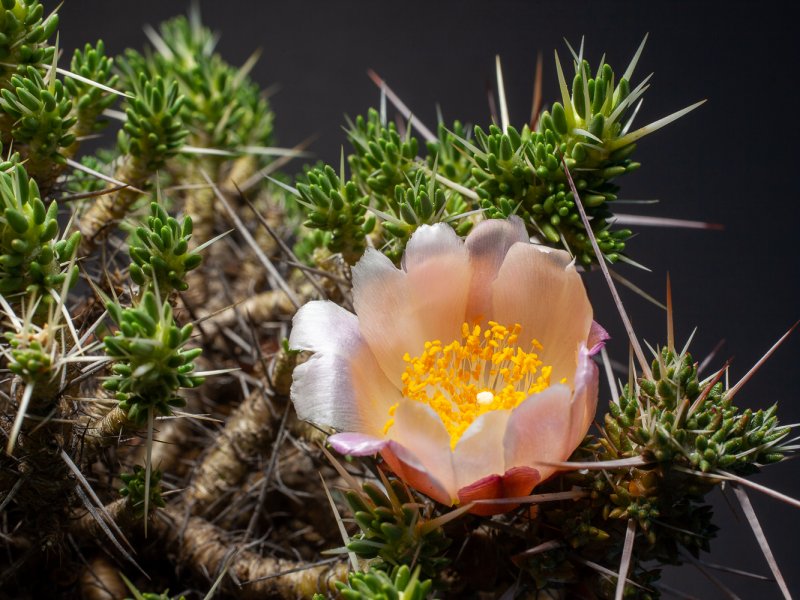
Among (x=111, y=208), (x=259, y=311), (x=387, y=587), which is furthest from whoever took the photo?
(x=259, y=311)

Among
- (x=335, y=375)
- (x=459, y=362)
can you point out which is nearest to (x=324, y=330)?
(x=335, y=375)

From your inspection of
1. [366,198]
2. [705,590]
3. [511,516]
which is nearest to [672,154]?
[705,590]

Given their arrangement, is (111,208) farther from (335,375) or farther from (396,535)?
(396,535)

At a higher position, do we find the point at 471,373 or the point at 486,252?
the point at 486,252

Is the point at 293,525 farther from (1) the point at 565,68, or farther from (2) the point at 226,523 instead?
(1) the point at 565,68

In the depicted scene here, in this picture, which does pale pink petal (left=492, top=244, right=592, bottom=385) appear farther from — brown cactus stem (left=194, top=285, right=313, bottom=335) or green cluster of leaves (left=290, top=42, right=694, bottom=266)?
brown cactus stem (left=194, top=285, right=313, bottom=335)

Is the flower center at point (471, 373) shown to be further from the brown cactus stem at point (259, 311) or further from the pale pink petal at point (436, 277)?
the brown cactus stem at point (259, 311)
